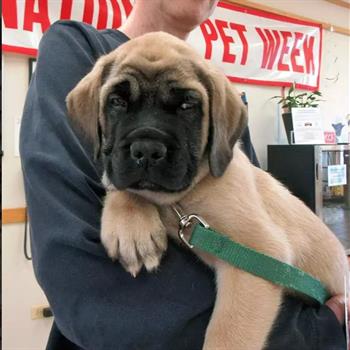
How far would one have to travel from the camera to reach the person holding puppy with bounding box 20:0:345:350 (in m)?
0.93

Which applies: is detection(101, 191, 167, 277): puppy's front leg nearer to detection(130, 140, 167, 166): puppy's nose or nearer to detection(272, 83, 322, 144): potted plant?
detection(130, 140, 167, 166): puppy's nose

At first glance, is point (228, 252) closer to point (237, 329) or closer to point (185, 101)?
point (237, 329)

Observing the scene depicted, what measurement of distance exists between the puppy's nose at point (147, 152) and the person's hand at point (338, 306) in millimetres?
635

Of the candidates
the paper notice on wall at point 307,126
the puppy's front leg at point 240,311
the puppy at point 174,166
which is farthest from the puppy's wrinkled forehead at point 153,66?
the paper notice on wall at point 307,126

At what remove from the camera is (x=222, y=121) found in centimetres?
119

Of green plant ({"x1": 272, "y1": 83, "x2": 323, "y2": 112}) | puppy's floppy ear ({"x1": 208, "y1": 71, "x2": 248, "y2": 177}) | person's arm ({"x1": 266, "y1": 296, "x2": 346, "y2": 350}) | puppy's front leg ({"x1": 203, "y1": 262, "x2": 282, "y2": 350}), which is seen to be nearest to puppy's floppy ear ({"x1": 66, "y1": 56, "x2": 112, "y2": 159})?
puppy's floppy ear ({"x1": 208, "y1": 71, "x2": 248, "y2": 177})

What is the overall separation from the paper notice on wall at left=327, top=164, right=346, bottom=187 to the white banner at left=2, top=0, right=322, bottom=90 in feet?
3.64

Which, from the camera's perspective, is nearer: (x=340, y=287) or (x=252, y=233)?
(x=252, y=233)

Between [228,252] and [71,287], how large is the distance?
1.23 ft

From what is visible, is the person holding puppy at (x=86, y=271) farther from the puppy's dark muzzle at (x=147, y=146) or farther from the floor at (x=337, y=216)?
the floor at (x=337, y=216)

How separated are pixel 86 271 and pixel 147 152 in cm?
30

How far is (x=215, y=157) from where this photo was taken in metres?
1.15

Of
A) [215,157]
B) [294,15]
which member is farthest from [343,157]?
[215,157]

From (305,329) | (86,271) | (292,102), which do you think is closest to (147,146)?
(86,271)
